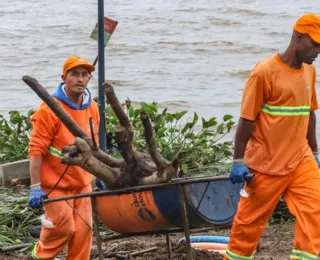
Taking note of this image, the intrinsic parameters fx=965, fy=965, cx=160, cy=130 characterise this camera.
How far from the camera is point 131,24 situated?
22.9 m

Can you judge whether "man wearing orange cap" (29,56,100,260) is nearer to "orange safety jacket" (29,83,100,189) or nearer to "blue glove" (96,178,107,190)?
"orange safety jacket" (29,83,100,189)

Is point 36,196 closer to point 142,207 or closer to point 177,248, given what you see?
point 142,207

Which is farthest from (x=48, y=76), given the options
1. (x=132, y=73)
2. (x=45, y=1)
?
(x=45, y=1)

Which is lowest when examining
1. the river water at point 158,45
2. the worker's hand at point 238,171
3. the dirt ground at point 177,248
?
the river water at point 158,45

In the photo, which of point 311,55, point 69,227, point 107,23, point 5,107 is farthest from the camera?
point 5,107

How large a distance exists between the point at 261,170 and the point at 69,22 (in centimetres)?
1806

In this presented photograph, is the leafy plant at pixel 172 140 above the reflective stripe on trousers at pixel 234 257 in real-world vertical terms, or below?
below

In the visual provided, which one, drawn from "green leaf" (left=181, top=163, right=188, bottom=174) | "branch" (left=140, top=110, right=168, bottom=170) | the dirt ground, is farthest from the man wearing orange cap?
"green leaf" (left=181, top=163, right=188, bottom=174)

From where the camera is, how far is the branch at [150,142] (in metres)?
A: 5.51

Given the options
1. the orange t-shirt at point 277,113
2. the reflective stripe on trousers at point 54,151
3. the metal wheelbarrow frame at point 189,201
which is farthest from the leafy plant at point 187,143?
the orange t-shirt at point 277,113

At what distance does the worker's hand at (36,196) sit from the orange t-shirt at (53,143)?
0.53 ft

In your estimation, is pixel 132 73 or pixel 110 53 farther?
pixel 110 53

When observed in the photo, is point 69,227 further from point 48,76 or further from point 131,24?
point 131,24

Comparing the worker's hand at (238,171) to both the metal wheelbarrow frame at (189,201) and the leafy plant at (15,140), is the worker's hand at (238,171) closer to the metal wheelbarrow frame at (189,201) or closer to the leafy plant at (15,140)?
the metal wheelbarrow frame at (189,201)
